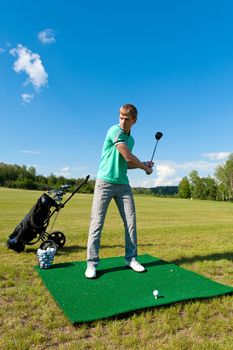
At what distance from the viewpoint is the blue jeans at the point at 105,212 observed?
15.2 feet

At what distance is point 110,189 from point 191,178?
94153 mm

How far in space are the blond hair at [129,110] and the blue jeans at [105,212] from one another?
107 centimetres

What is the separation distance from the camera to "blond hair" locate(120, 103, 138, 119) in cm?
475

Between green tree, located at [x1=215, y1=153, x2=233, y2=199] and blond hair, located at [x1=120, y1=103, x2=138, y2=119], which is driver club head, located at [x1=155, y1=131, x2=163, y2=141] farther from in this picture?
green tree, located at [x1=215, y1=153, x2=233, y2=199]

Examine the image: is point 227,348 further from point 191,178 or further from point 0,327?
point 191,178

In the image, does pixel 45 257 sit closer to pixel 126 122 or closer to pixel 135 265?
pixel 135 265

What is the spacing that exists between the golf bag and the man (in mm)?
1718

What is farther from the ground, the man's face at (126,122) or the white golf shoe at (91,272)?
the man's face at (126,122)

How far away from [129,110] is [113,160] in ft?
2.55

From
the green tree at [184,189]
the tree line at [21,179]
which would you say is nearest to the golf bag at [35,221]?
the tree line at [21,179]

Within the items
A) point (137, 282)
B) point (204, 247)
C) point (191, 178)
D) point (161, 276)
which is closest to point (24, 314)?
point (137, 282)

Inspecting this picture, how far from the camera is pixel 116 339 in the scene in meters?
2.85

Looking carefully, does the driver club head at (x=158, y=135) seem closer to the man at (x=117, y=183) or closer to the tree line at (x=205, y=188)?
the man at (x=117, y=183)

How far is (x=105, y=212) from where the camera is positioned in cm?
475
